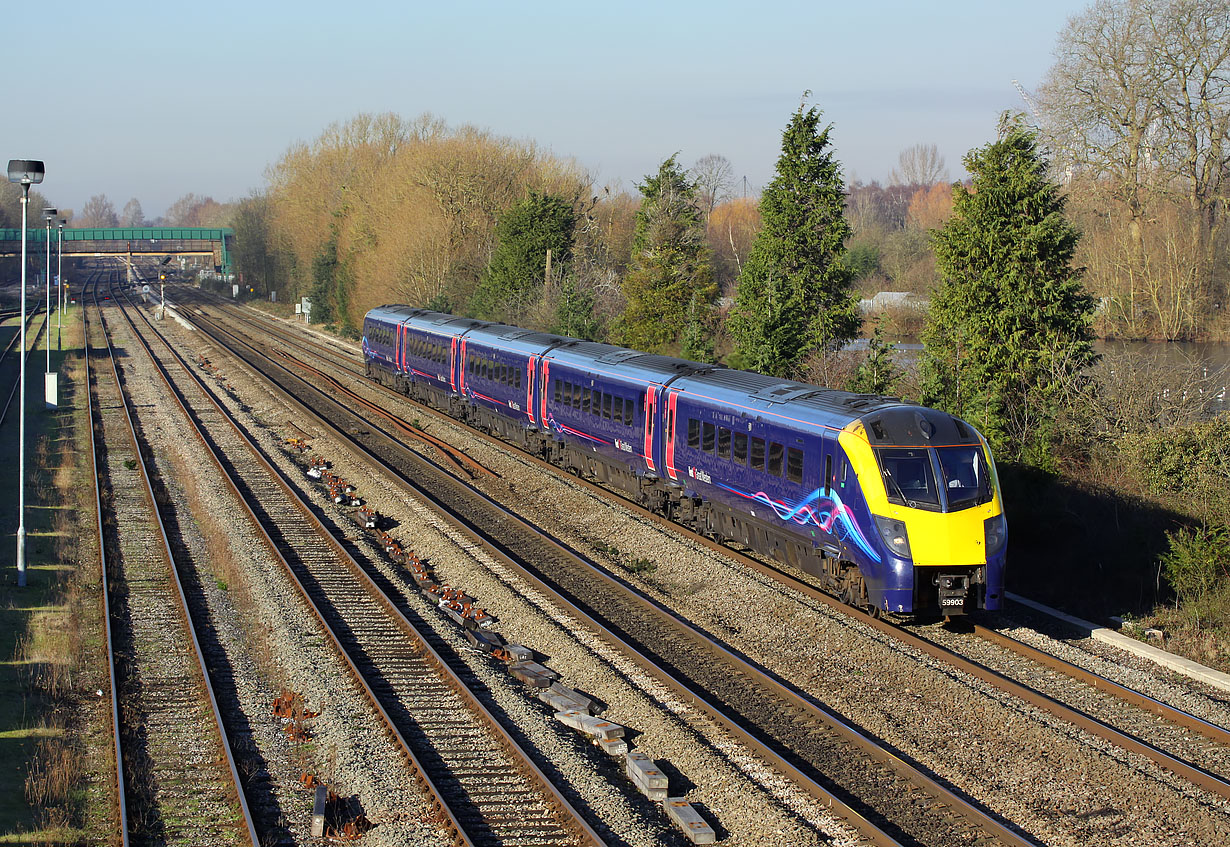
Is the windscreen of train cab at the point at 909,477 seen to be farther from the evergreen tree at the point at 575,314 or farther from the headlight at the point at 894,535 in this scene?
the evergreen tree at the point at 575,314

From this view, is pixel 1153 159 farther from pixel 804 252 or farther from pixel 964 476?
pixel 964 476

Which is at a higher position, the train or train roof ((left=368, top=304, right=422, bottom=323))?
train roof ((left=368, top=304, right=422, bottom=323))

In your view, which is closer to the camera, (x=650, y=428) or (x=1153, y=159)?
(x=650, y=428)

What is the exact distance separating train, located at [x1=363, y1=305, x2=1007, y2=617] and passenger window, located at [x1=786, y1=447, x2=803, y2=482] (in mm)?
28

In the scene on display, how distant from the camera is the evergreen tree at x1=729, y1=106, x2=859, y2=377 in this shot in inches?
1121

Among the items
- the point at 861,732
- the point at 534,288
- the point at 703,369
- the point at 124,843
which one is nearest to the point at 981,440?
the point at 861,732

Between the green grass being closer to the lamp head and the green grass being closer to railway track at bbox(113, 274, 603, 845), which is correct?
railway track at bbox(113, 274, 603, 845)

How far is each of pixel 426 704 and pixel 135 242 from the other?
13164 centimetres

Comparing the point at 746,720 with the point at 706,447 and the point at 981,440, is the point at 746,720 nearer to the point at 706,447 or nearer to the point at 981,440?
the point at 981,440

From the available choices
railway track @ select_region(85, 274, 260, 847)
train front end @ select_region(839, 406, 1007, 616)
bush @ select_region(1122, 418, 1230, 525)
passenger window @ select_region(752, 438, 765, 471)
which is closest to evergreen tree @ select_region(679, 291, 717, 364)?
bush @ select_region(1122, 418, 1230, 525)

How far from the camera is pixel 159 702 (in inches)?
455

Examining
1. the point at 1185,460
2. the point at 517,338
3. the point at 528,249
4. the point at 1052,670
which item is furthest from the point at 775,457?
the point at 528,249

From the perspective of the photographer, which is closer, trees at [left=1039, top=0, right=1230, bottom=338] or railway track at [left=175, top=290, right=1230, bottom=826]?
railway track at [left=175, top=290, right=1230, bottom=826]

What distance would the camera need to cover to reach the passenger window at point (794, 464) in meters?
14.9
